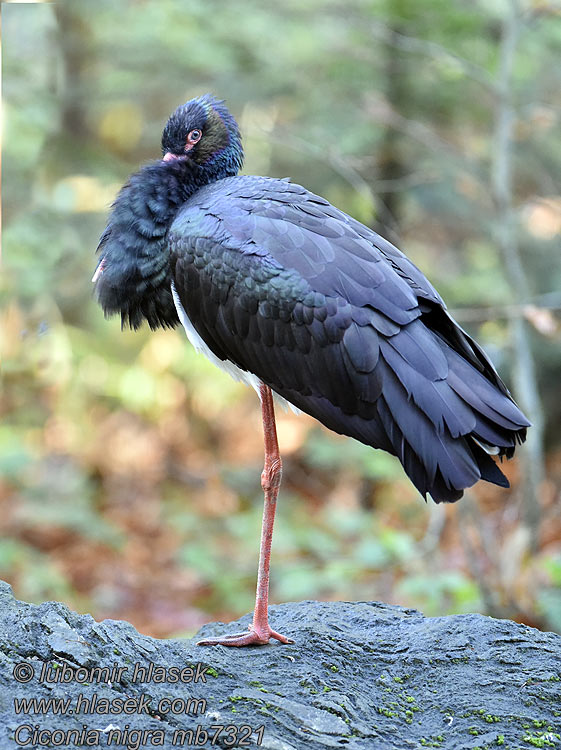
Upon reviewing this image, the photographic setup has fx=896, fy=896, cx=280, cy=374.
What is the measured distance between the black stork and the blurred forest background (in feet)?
8.66

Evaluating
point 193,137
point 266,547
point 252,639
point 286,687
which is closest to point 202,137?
point 193,137

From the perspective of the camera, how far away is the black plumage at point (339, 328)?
10.4 ft

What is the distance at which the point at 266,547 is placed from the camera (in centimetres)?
368

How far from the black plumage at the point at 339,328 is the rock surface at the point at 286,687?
724mm

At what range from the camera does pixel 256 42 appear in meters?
8.56

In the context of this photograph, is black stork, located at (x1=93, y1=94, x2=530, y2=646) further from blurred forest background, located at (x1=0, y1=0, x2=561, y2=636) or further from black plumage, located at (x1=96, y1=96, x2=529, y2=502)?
blurred forest background, located at (x1=0, y1=0, x2=561, y2=636)

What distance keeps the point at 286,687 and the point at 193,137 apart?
89.6 inches

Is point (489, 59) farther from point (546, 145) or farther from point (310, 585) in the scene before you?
point (310, 585)

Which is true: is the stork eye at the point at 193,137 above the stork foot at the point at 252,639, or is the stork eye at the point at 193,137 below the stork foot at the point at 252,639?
above

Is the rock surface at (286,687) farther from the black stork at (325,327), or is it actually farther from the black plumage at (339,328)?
the black plumage at (339,328)

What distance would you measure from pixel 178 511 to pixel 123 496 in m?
0.62

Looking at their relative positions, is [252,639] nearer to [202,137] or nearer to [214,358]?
[214,358]

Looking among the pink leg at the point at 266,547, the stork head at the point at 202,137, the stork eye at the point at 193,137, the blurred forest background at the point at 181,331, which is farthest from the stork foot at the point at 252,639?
the blurred forest background at the point at 181,331

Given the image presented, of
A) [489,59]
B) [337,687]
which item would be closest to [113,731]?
[337,687]
